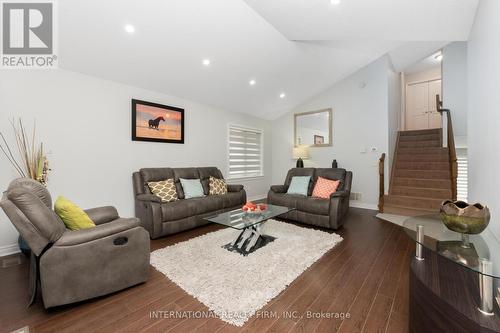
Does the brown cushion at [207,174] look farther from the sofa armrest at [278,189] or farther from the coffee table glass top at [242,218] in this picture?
the coffee table glass top at [242,218]

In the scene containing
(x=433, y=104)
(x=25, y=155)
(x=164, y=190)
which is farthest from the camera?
(x=433, y=104)

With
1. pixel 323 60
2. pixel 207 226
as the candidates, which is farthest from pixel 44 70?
pixel 323 60

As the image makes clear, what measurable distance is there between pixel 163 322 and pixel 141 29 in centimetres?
307

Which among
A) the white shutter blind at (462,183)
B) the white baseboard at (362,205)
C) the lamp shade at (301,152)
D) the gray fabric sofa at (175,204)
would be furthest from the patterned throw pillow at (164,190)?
the white shutter blind at (462,183)

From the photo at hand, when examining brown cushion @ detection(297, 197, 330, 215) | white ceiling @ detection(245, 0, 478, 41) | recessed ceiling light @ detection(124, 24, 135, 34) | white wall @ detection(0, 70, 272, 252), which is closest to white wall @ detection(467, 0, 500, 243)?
white ceiling @ detection(245, 0, 478, 41)

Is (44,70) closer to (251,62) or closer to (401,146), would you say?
(251,62)

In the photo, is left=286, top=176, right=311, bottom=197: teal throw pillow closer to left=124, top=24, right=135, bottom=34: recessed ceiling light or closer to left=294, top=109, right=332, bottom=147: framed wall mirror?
left=294, top=109, right=332, bottom=147: framed wall mirror

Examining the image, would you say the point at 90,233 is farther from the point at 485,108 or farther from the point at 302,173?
the point at 302,173

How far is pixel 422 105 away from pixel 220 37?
6.64 meters

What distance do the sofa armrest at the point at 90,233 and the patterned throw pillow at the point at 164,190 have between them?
1.52 meters

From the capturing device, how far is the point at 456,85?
506 cm

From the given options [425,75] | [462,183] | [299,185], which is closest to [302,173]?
[299,185]

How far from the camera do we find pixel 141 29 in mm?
2615

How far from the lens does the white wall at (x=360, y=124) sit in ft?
15.6
